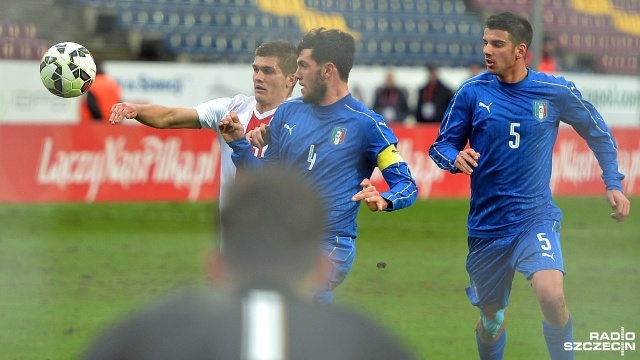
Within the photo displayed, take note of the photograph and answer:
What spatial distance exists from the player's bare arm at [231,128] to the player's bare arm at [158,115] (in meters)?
0.82

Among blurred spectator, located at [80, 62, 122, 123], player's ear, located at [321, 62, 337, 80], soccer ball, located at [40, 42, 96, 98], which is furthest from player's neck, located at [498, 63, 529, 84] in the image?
blurred spectator, located at [80, 62, 122, 123]

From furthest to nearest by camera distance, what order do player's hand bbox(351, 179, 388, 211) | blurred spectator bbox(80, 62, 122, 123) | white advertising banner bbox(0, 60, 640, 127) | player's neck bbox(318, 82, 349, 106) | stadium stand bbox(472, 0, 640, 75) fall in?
stadium stand bbox(472, 0, 640, 75) → white advertising banner bbox(0, 60, 640, 127) → blurred spectator bbox(80, 62, 122, 123) → player's neck bbox(318, 82, 349, 106) → player's hand bbox(351, 179, 388, 211)

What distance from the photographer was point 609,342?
9188mm

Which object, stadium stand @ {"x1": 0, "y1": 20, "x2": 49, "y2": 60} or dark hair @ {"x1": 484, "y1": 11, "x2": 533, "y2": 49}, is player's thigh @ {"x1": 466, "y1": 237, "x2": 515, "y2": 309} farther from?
stadium stand @ {"x1": 0, "y1": 20, "x2": 49, "y2": 60}

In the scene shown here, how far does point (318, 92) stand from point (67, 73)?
2145 millimetres

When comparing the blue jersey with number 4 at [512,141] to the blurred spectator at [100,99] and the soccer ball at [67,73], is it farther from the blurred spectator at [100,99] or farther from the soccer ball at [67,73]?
the blurred spectator at [100,99]

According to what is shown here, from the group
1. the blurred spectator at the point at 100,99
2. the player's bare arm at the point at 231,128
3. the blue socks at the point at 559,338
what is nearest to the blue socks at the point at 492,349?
the blue socks at the point at 559,338

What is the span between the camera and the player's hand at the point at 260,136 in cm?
716

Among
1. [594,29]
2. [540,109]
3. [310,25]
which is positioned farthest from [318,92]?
[594,29]

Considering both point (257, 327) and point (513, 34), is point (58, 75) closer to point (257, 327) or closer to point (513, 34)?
point (513, 34)

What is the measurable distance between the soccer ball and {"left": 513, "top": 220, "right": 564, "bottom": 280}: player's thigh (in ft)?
10.9

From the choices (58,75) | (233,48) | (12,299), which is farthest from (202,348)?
(233,48)

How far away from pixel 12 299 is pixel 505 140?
544 cm

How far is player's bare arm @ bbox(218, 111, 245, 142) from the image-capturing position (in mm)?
6668
